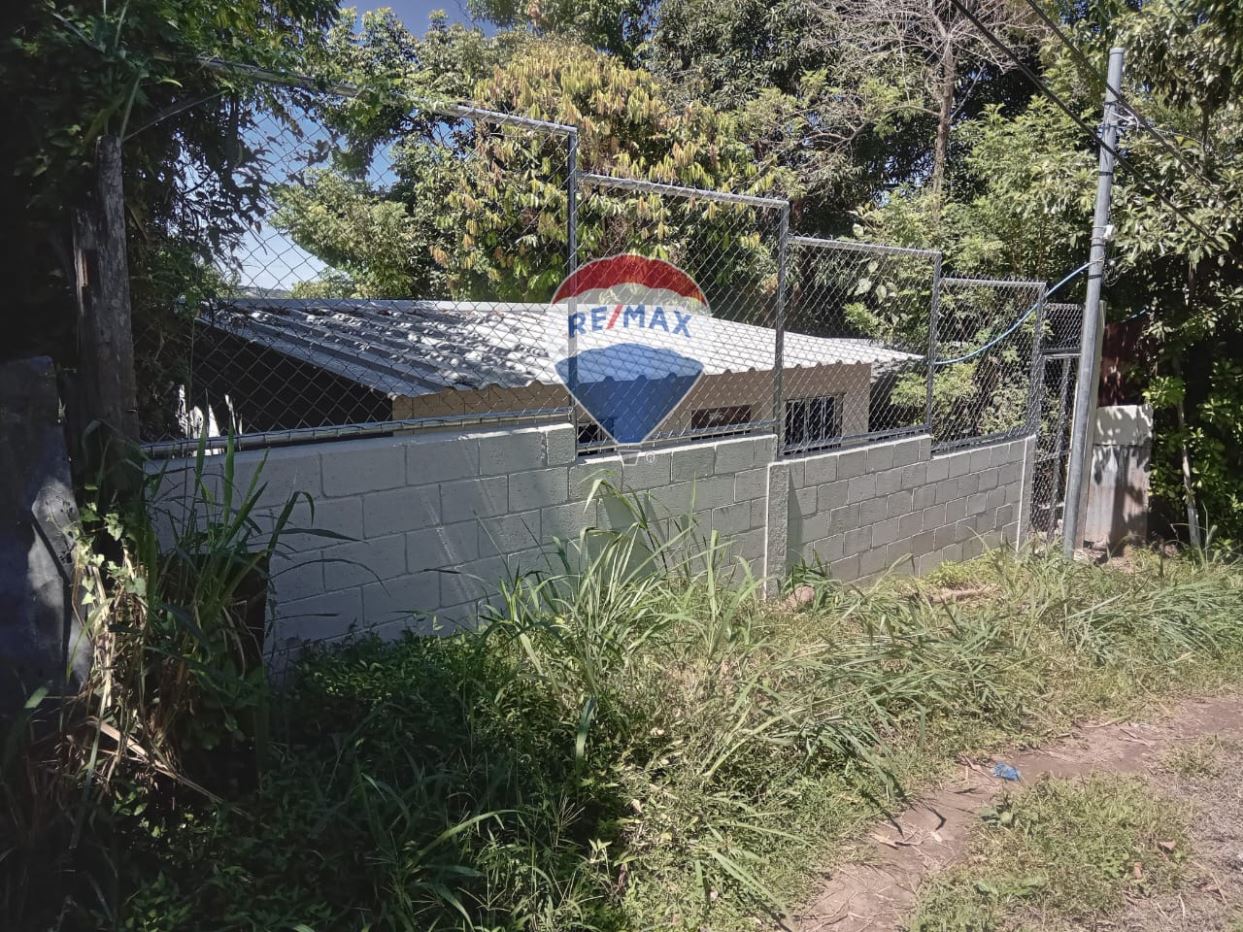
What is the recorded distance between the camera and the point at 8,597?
238cm

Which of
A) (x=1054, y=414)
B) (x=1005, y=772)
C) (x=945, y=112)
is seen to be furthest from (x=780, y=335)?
(x=945, y=112)

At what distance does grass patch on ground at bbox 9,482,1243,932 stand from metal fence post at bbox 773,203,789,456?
113cm

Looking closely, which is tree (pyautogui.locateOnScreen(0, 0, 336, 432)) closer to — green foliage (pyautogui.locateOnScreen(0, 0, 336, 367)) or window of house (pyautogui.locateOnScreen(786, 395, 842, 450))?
green foliage (pyautogui.locateOnScreen(0, 0, 336, 367))

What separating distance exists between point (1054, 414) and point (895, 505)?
2800 millimetres

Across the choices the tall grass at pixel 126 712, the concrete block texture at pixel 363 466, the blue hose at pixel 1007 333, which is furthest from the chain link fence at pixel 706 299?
the tall grass at pixel 126 712

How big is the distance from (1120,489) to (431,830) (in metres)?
7.92

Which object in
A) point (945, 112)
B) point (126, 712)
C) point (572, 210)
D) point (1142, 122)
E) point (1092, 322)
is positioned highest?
point (945, 112)

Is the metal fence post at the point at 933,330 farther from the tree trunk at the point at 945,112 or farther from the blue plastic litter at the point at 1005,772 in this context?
the tree trunk at the point at 945,112

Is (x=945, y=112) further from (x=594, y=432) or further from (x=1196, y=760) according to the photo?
(x=1196, y=760)

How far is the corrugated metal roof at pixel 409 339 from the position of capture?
12.6ft

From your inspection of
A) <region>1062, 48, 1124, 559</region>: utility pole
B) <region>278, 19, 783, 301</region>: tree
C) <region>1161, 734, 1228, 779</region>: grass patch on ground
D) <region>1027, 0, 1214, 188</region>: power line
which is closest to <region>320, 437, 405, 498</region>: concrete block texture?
<region>278, 19, 783, 301</region>: tree

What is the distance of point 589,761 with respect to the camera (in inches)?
118

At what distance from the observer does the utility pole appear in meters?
6.46

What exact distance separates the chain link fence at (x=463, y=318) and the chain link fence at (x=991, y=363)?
0.8 inches
